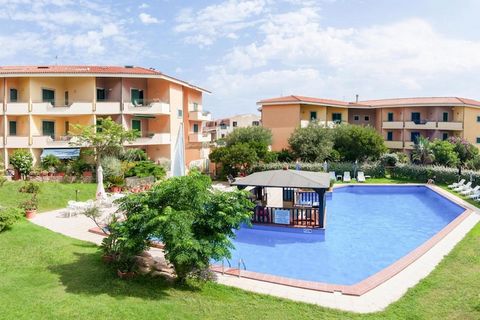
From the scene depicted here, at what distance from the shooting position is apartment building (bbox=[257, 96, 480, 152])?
46469 mm

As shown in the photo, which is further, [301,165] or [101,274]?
[301,165]

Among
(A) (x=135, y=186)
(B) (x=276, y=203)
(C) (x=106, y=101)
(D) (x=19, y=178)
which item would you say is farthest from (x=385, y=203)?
(D) (x=19, y=178)

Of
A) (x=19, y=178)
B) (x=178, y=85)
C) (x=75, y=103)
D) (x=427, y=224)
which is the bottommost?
(x=427, y=224)

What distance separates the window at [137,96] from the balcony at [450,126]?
120 ft

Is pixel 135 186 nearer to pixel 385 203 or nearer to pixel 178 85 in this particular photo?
pixel 178 85

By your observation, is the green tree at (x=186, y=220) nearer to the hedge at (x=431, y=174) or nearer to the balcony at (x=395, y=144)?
the hedge at (x=431, y=174)

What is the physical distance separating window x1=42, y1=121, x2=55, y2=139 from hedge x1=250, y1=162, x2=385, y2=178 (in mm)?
18631

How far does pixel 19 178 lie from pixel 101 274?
2252 centimetres

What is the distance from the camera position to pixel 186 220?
10445mm

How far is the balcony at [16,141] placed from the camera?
3100 centimetres

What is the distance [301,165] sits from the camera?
36938 mm

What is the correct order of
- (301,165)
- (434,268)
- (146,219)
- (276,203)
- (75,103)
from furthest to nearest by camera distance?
(301,165)
(75,103)
(276,203)
(434,268)
(146,219)

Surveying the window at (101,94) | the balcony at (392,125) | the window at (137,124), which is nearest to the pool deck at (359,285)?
the window at (137,124)

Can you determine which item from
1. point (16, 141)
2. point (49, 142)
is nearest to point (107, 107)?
point (49, 142)
